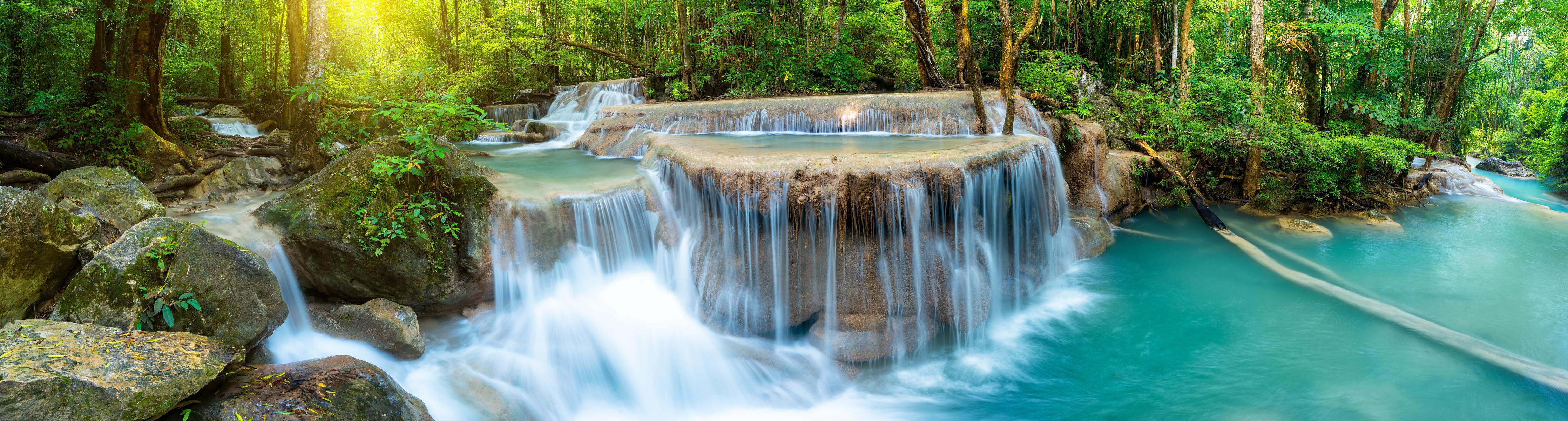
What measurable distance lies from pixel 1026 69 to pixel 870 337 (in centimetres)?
771

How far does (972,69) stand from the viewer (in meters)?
8.84

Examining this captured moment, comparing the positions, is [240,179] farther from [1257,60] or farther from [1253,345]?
[1257,60]

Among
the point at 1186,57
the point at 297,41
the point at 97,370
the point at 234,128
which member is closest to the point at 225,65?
the point at 234,128

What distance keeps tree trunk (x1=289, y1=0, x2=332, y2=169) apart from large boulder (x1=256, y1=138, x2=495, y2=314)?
2.18 metres

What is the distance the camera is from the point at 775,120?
34.3ft

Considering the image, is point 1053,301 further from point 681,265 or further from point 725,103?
point 725,103

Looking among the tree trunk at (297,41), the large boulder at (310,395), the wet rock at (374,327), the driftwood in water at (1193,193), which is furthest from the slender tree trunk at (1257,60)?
the tree trunk at (297,41)

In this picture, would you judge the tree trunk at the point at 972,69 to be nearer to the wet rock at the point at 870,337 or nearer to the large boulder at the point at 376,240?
the wet rock at the point at 870,337

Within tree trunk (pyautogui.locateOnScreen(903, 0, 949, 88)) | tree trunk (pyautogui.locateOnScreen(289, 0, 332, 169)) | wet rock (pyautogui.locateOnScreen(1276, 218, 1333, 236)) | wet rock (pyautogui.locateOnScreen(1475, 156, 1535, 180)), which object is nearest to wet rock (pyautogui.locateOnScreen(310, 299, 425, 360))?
tree trunk (pyautogui.locateOnScreen(289, 0, 332, 169))

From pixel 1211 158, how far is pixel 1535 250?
164 inches

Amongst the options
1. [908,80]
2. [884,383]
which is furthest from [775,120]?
[884,383]

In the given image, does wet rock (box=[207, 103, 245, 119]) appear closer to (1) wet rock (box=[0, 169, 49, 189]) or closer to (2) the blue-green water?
(1) wet rock (box=[0, 169, 49, 189])

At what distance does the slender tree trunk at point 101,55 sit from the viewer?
7.54 metres

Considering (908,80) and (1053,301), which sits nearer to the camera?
(1053,301)
